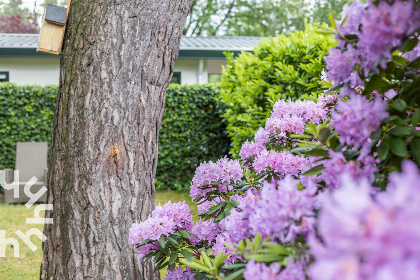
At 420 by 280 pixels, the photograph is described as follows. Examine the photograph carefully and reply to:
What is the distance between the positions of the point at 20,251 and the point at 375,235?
5122mm

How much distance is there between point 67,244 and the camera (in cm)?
228

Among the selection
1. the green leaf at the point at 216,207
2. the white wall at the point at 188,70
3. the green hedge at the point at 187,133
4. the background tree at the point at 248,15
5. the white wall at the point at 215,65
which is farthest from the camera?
the background tree at the point at 248,15

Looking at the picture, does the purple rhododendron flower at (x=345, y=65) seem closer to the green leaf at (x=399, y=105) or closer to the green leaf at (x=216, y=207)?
the green leaf at (x=399, y=105)

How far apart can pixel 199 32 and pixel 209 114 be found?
13.2 meters

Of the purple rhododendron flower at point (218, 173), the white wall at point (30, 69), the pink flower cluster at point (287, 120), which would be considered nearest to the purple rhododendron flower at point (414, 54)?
the pink flower cluster at point (287, 120)

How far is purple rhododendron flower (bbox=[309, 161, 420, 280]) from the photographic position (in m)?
0.49

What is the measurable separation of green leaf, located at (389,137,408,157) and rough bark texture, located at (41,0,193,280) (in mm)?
1590

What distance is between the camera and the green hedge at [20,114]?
7469 millimetres

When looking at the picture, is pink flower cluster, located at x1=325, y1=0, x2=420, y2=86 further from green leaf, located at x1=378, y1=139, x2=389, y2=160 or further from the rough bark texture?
the rough bark texture

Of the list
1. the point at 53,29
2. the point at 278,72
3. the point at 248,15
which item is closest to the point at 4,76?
the point at 278,72

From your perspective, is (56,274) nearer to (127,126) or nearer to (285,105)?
(127,126)

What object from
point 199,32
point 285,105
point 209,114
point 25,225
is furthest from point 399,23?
point 199,32

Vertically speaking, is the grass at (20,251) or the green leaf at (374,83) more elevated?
the green leaf at (374,83)

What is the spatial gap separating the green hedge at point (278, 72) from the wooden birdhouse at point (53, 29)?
2.07 meters
